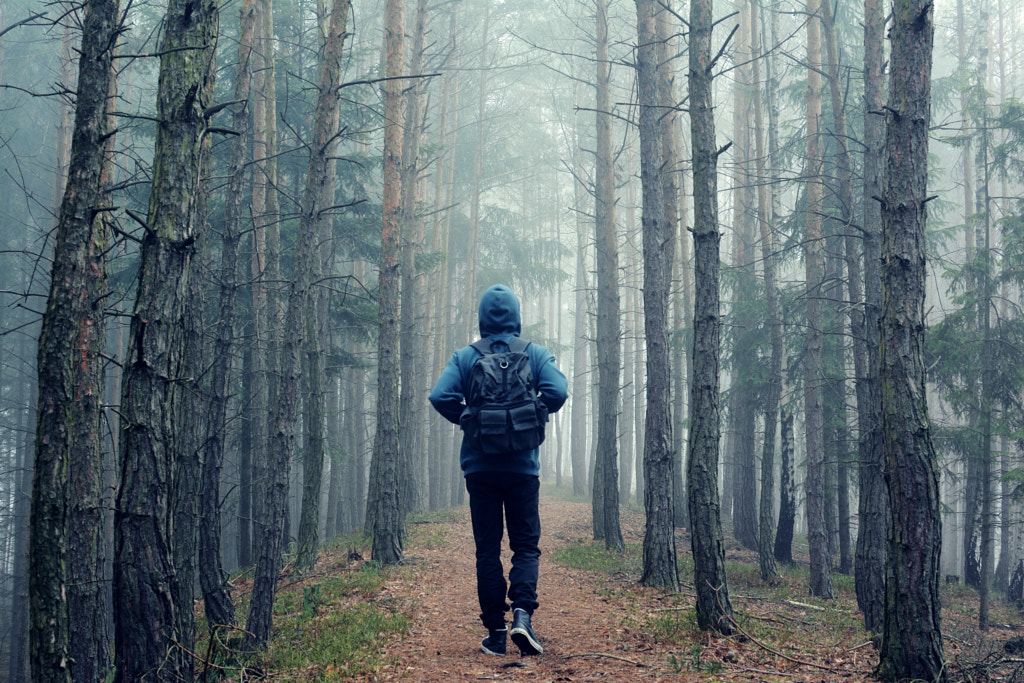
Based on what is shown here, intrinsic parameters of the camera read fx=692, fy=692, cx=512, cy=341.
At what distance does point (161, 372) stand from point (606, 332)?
12.8m

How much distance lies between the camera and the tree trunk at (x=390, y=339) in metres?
12.1

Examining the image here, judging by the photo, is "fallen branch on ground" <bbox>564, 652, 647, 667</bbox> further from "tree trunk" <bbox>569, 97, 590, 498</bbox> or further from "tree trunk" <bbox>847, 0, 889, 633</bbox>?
"tree trunk" <bbox>569, 97, 590, 498</bbox>

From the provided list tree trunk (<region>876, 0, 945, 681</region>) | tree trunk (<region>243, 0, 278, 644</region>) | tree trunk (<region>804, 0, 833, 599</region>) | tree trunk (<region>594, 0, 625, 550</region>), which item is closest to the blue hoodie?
tree trunk (<region>876, 0, 945, 681</region>)

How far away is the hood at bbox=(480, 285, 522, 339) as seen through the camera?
19.1 feet

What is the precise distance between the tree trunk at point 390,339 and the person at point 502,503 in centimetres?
665

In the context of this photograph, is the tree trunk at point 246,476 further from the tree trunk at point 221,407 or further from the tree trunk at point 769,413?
the tree trunk at point 769,413

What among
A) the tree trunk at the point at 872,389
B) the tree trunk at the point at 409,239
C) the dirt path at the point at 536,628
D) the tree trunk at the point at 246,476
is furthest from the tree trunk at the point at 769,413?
the tree trunk at the point at 246,476

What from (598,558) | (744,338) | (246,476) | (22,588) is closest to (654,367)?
(598,558)

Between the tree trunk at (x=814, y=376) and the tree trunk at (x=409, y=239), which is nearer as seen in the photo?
the tree trunk at (x=814, y=376)

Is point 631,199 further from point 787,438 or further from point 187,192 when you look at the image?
point 187,192

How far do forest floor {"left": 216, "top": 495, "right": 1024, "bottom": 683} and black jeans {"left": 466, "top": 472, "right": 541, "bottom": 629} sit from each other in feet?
1.51

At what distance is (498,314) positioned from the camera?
583 cm

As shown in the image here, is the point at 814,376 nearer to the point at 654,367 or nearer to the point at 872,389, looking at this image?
the point at 872,389

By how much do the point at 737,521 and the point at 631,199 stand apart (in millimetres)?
17988
